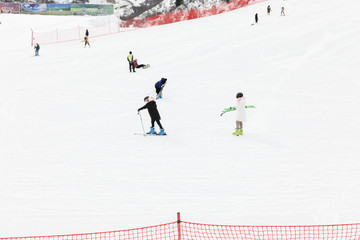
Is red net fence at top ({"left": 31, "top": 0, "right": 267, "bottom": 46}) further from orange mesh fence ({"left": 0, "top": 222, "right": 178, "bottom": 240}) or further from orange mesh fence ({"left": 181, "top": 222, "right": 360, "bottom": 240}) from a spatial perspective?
orange mesh fence ({"left": 181, "top": 222, "right": 360, "bottom": 240})

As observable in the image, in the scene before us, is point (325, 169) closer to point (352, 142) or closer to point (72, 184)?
point (352, 142)

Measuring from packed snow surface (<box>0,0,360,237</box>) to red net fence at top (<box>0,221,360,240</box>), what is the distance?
184mm

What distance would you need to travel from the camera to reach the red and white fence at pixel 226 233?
Result: 5324 millimetres

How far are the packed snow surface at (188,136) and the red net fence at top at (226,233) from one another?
0.18 meters

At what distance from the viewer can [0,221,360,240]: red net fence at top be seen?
210 inches

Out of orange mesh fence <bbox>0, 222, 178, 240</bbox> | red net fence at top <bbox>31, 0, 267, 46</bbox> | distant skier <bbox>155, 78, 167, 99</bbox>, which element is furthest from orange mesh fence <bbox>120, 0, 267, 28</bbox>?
orange mesh fence <bbox>0, 222, 178, 240</bbox>

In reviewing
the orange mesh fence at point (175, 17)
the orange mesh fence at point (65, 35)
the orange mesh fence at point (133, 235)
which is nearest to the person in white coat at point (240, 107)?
the orange mesh fence at point (133, 235)

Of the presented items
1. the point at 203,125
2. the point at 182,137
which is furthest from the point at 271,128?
the point at 182,137

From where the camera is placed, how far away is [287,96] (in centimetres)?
1400

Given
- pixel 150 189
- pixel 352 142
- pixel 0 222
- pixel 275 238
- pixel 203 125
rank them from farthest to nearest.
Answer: pixel 203 125 < pixel 352 142 < pixel 150 189 < pixel 0 222 < pixel 275 238

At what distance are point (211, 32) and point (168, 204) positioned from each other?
2179 centimetres

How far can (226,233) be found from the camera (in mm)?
5496

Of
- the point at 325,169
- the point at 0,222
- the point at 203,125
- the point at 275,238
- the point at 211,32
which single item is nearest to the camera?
the point at 275,238

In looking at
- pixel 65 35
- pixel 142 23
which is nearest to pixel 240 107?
pixel 65 35
